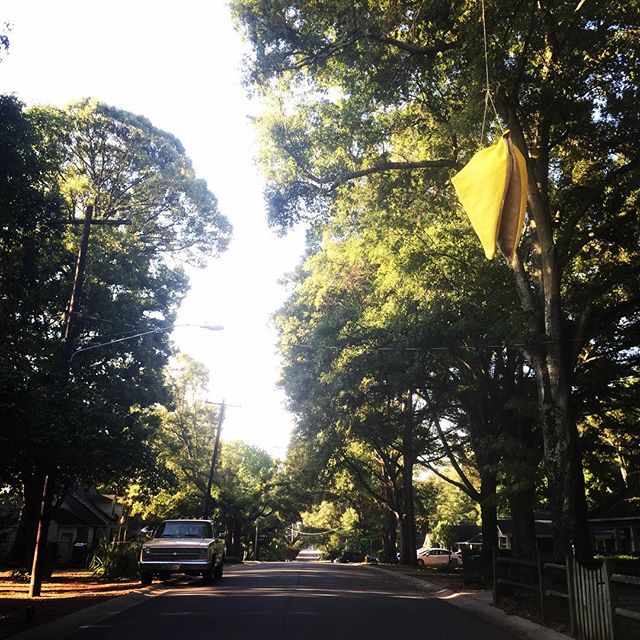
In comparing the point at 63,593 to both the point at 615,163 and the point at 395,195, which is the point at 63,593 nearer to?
the point at 395,195

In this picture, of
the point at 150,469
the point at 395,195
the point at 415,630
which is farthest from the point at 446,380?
the point at 415,630

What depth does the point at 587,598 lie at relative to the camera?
9.14 meters

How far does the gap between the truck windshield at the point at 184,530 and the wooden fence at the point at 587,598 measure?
10454 millimetres

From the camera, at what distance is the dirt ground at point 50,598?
10.1 m

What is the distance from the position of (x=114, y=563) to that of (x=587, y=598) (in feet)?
50.8

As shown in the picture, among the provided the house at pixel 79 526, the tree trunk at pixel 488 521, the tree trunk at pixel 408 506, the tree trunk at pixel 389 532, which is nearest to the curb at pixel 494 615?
the tree trunk at pixel 488 521

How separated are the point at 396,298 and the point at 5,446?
14394mm

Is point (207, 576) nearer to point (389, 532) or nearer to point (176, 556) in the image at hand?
point (176, 556)

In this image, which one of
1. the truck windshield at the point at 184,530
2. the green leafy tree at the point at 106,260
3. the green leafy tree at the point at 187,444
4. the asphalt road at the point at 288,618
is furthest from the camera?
the green leafy tree at the point at 187,444

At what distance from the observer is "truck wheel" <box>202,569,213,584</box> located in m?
18.3

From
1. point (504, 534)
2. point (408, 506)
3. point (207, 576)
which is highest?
point (408, 506)

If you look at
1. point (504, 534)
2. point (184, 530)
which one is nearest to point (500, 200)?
point (184, 530)

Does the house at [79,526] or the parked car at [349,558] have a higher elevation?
the house at [79,526]

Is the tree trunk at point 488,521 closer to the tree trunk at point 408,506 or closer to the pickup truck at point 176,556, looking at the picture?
the tree trunk at point 408,506
